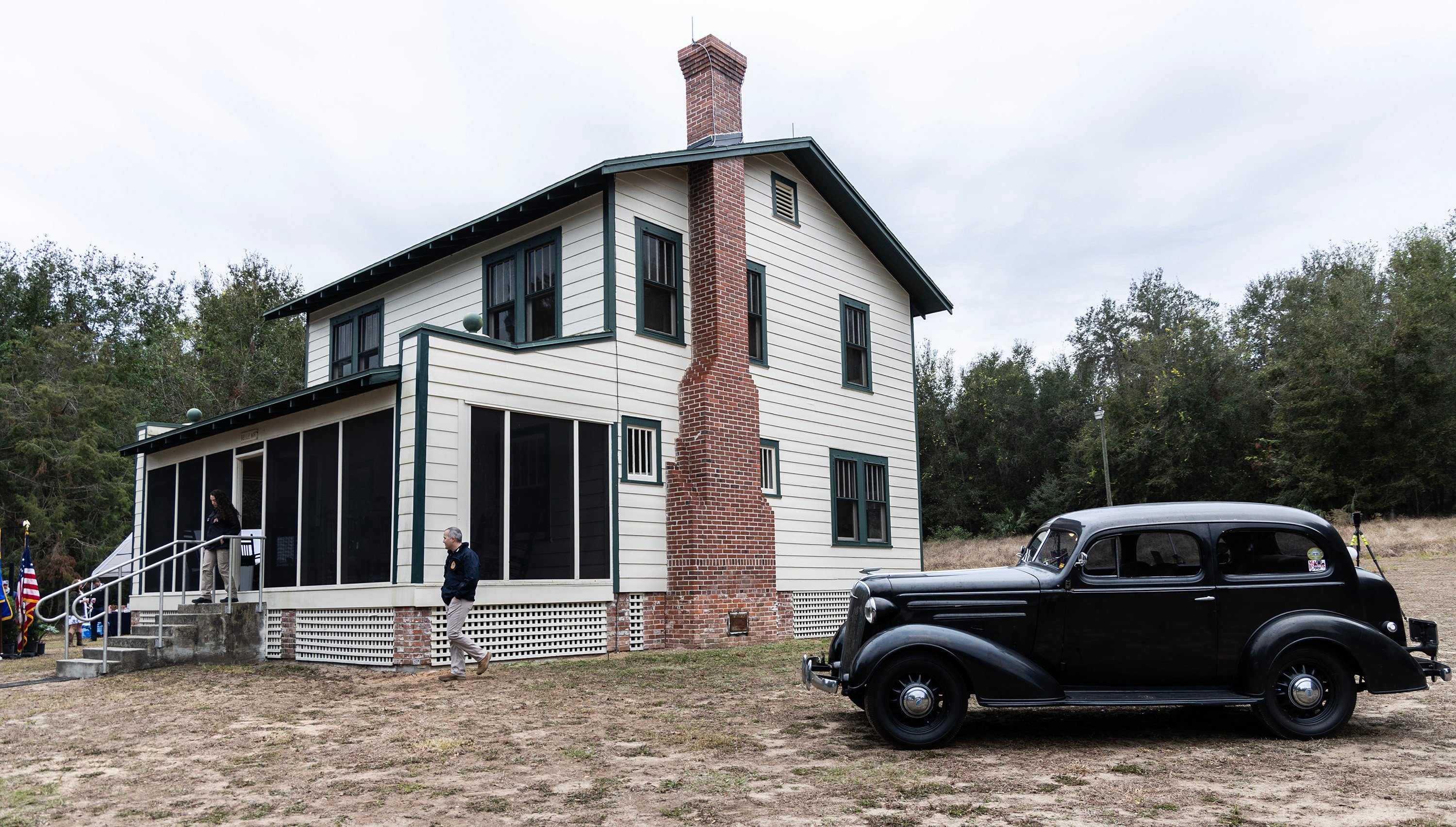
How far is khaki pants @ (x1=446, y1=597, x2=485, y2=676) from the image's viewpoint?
11.4 metres

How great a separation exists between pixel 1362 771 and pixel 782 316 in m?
12.7

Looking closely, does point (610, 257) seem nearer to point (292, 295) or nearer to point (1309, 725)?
point (1309, 725)

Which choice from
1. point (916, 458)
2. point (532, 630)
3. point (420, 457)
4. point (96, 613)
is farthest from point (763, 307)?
point (96, 613)

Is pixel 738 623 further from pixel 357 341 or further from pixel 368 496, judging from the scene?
pixel 357 341

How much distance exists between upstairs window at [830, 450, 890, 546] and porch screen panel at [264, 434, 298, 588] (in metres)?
8.96

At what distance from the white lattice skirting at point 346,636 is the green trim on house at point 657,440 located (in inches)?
151

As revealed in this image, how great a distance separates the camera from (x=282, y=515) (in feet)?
47.0

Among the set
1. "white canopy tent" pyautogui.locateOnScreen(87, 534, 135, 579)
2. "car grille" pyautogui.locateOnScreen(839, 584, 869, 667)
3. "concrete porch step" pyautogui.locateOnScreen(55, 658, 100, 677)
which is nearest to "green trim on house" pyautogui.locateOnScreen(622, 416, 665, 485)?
"concrete porch step" pyautogui.locateOnScreen(55, 658, 100, 677)

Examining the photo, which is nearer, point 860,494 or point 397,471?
point 397,471

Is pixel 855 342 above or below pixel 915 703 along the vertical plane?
above

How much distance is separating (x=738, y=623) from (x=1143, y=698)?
8896mm

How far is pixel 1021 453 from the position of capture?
5650 cm

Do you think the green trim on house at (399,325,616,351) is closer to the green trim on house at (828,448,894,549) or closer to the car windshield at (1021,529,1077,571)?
the green trim on house at (828,448,894,549)

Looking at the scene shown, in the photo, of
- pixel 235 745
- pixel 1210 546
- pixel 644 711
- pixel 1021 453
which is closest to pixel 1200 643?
pixel 1210 546
